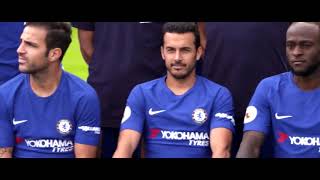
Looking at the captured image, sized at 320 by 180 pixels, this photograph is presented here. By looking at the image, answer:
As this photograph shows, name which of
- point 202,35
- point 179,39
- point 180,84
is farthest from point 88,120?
point 202,35

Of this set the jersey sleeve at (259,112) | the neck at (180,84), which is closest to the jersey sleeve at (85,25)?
the neck at (180,84)

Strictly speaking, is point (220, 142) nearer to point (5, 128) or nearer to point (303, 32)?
point (303, 32)

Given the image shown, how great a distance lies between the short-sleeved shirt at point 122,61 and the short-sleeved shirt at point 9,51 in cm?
94

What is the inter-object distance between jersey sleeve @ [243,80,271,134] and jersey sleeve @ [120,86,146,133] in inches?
33.8

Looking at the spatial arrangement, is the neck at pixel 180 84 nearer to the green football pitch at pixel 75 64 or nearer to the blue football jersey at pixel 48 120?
the blue football jersey at pixel 48 120

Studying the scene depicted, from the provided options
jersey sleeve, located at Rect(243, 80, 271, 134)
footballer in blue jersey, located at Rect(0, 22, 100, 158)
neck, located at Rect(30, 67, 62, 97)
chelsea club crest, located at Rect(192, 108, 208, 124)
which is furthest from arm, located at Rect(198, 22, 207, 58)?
neck, located at Rect(30, 67, 62, 97)

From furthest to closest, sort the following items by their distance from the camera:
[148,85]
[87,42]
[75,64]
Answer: [75,64]
[87,42]
[148,85]

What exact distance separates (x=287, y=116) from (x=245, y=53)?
0.74 m

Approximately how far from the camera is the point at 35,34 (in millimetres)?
6863

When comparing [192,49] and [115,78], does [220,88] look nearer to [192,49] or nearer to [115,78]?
[192,49]

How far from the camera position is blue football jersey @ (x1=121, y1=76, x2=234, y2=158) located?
6770mm

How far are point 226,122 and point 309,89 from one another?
0.72 m

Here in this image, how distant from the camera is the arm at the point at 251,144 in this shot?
6414 mm
